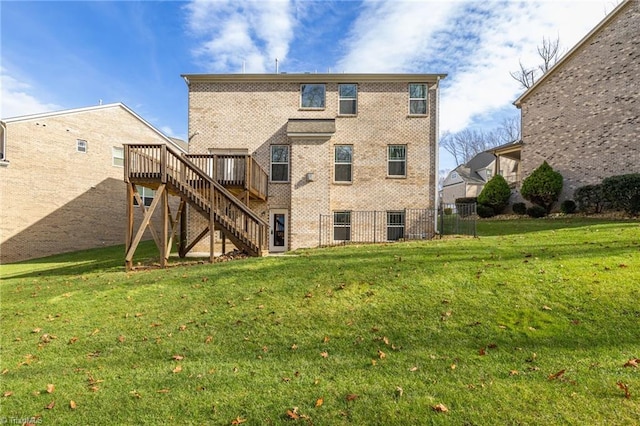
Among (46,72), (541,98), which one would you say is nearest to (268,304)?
(46,72)

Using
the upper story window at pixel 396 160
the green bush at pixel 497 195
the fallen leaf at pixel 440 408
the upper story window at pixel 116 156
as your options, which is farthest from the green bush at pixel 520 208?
the upper story window at pixel 116 156

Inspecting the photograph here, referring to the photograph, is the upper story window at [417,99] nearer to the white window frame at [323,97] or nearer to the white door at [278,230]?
the white window frame at [323,97]

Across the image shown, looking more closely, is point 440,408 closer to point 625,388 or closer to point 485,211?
point 625,388

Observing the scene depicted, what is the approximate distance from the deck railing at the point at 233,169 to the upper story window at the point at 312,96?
4.19 meters

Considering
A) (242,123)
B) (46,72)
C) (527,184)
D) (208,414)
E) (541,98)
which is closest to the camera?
(208,414)

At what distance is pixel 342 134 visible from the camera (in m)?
14.7

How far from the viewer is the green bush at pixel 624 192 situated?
538 inches

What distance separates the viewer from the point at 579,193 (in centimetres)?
1633

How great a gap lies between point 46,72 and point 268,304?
594 inches

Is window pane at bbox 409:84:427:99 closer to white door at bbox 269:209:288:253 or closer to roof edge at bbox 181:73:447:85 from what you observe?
roof edge at bbox 181:73:447:85

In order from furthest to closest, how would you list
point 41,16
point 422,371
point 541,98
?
point 541,98, point 41,16, point 422,371

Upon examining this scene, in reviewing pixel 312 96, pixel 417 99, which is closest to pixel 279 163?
pixel 312 96

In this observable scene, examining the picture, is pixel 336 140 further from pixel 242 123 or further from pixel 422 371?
pixel 422 371

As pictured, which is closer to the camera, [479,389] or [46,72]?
[479,389]
